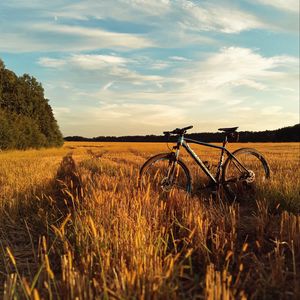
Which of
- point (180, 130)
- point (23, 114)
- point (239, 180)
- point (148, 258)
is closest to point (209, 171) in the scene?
point (239, 180)

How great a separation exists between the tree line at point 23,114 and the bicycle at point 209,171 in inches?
1421

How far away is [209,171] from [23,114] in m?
49.3

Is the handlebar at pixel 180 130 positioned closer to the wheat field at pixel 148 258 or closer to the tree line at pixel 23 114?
the wheat field at pixel 148 258

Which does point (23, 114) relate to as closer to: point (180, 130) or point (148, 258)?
point (180, 130)

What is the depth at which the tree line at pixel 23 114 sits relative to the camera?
42875mm

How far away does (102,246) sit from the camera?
10.1 ft

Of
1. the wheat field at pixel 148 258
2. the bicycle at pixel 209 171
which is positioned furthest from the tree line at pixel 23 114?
the wheat field at pixel 148 258

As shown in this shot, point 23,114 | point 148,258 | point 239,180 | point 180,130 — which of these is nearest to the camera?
point 148,258

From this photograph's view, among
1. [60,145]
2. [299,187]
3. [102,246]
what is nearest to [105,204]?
[102,246]

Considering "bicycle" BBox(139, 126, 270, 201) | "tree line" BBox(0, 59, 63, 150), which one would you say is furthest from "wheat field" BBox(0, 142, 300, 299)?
"tree line" BBox(0, 59, 63, 150)

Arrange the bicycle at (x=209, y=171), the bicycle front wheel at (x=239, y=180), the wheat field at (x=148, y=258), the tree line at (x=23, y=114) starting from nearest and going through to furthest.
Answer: the wheat field at (x=148, y=258)
the bicycle at (x=209, y=171)
the bicycle front wheel at (x=239, y=180)
the tree line at (x=23, y=114)

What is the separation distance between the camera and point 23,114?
174 feet

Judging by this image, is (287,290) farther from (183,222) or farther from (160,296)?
(183,222)

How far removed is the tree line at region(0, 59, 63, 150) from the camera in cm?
4288
